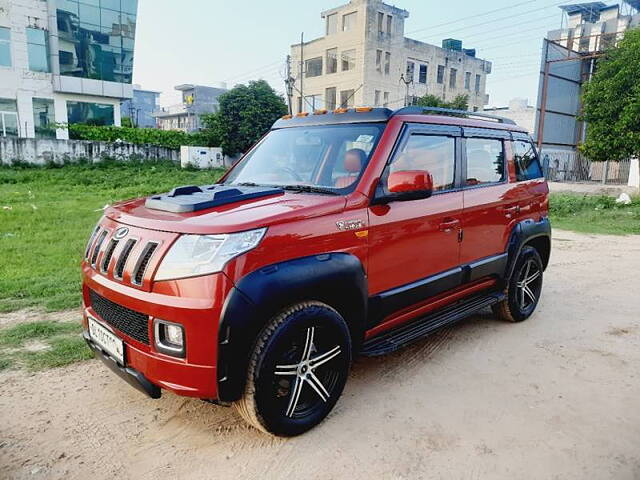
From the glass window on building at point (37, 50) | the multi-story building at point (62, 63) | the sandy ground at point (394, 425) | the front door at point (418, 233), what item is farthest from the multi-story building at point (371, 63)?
the sandy ground at point (394, 425)

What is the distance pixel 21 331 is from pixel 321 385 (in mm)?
3006

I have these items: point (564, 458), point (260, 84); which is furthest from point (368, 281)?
point (260, 84)

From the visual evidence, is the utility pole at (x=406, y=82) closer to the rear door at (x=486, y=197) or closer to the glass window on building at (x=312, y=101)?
the glass window on building at (x=312, y=101)

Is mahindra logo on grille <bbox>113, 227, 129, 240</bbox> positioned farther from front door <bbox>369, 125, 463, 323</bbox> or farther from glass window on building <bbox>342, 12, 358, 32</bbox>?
glass window on building <bbox>342, 12, 358, 32</bbox>

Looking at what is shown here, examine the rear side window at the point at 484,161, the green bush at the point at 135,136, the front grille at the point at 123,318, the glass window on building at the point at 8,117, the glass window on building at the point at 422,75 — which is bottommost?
the front grille at the point at 123,318

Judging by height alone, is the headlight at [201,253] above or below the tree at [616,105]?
below

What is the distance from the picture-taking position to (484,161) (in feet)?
14.0

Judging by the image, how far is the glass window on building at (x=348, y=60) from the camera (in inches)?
1506

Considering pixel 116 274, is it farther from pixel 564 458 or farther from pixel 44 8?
pixel 44 8

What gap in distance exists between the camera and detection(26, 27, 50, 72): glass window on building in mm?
27172

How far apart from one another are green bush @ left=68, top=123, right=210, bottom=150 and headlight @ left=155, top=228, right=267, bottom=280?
24123 millimetres

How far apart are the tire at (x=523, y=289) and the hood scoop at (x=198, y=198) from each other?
9.09 ft

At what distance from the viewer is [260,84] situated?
27281 mm

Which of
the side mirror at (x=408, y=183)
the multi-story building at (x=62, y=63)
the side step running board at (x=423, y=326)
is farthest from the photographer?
the multi-story building at (x=62, y=63)
